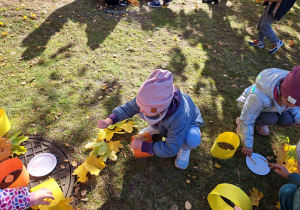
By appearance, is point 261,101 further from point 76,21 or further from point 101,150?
point 76,21

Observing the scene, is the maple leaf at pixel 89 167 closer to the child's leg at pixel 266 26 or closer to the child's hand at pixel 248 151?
the child's hand at pixel 248 151

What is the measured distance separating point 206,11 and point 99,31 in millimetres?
3360

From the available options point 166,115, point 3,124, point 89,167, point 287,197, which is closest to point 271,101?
point 287,197

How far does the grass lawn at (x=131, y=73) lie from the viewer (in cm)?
243

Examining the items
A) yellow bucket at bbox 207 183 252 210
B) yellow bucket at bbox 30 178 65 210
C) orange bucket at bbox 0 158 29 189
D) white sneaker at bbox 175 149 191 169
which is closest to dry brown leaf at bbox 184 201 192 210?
yellow bucket at bbox 207 183 252 210

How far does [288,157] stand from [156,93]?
2.13 metres

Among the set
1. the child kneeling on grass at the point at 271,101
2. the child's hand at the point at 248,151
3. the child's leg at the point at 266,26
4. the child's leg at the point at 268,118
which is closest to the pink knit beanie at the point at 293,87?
the child kneeling on grass at the point at 271,101

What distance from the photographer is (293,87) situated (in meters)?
1.95

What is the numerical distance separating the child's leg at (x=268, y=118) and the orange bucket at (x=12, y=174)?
2.91m

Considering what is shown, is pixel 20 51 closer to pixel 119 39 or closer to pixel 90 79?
→ pixel 90 79

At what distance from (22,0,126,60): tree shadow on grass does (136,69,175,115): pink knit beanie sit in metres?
2.88

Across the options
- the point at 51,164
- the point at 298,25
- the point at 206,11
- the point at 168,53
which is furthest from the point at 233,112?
the point at 298,25

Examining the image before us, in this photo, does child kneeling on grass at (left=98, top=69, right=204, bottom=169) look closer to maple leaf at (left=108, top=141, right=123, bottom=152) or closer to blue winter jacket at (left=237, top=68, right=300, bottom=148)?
maple leaf at (left=108, top=141, right=123, bottom=152)

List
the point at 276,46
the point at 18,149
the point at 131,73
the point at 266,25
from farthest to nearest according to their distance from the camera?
the point at 276,46 → the point at 266,25 → the point at 131,73 → the point at 18,149
